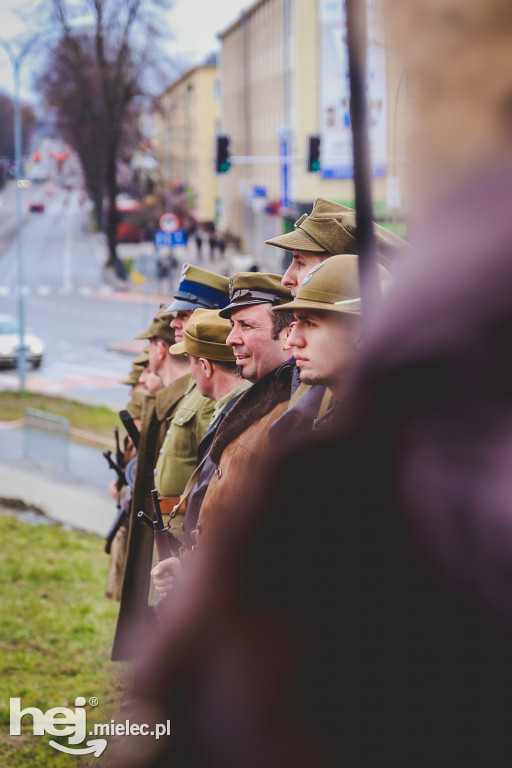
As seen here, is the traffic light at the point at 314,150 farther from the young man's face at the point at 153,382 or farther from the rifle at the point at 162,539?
the rifle at the point at 162,539

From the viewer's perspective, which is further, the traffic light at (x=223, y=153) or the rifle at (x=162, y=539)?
the traffic light at (x=223, y=153)

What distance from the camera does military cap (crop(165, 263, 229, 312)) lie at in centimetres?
427

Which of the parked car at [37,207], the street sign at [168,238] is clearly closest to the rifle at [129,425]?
the street sign at [168,238]

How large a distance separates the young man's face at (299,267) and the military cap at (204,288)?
Result: 1044 millimetres

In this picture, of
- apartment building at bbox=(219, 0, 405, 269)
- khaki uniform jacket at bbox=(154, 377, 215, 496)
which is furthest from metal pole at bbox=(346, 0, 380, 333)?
apartment building at bbox=(219, 0, 405, 269)

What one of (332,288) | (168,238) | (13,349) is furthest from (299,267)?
(168,238)

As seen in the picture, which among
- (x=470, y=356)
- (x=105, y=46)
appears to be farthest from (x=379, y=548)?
(x=105, y=46)

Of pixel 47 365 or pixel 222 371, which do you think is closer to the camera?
pixel 222 371

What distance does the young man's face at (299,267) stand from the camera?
3.12 meters

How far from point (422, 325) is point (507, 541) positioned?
0.61 feet

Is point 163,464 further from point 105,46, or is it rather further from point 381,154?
point 105,46

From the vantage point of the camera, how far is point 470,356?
80 centimetres

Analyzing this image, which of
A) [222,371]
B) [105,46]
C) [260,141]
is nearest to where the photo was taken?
[222,371]

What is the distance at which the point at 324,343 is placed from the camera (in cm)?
184
